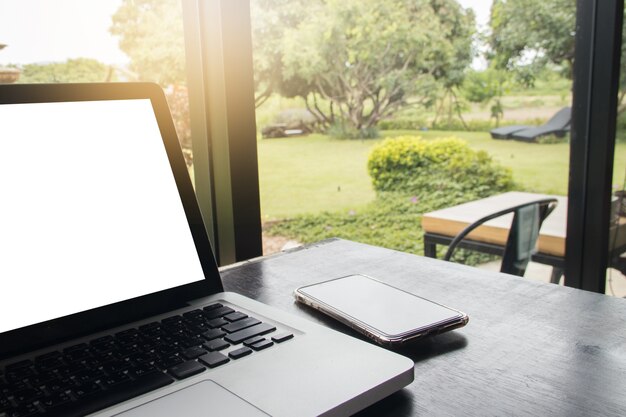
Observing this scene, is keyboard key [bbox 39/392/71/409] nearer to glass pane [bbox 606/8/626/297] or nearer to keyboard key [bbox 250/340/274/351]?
keyboard key [bbox 250/340/274/351]

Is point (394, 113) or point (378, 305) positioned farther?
point (394, 113)

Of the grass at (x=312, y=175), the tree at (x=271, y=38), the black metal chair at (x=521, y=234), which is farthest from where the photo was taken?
the grass at (x=312, y=175)

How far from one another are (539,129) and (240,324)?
331cm

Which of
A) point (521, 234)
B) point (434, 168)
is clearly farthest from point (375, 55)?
point (521, 234)

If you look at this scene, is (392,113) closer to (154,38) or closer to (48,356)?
(154,38)

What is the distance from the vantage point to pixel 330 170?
406cm

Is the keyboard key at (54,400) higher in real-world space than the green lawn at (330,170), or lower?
higher

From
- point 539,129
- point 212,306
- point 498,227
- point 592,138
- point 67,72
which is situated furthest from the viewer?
point 539,129

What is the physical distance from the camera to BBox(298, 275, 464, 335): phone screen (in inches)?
25.6

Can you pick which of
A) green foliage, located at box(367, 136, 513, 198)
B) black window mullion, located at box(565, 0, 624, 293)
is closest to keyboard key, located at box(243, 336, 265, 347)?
black window mullion, located at box(565, 0, 624, 293)

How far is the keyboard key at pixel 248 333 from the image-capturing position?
58 cm

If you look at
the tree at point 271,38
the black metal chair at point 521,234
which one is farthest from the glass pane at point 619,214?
the tree at point 271,38

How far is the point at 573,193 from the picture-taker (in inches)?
63.6

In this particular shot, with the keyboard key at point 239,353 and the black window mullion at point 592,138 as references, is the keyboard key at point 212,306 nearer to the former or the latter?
the keyboard key at point 239,353
